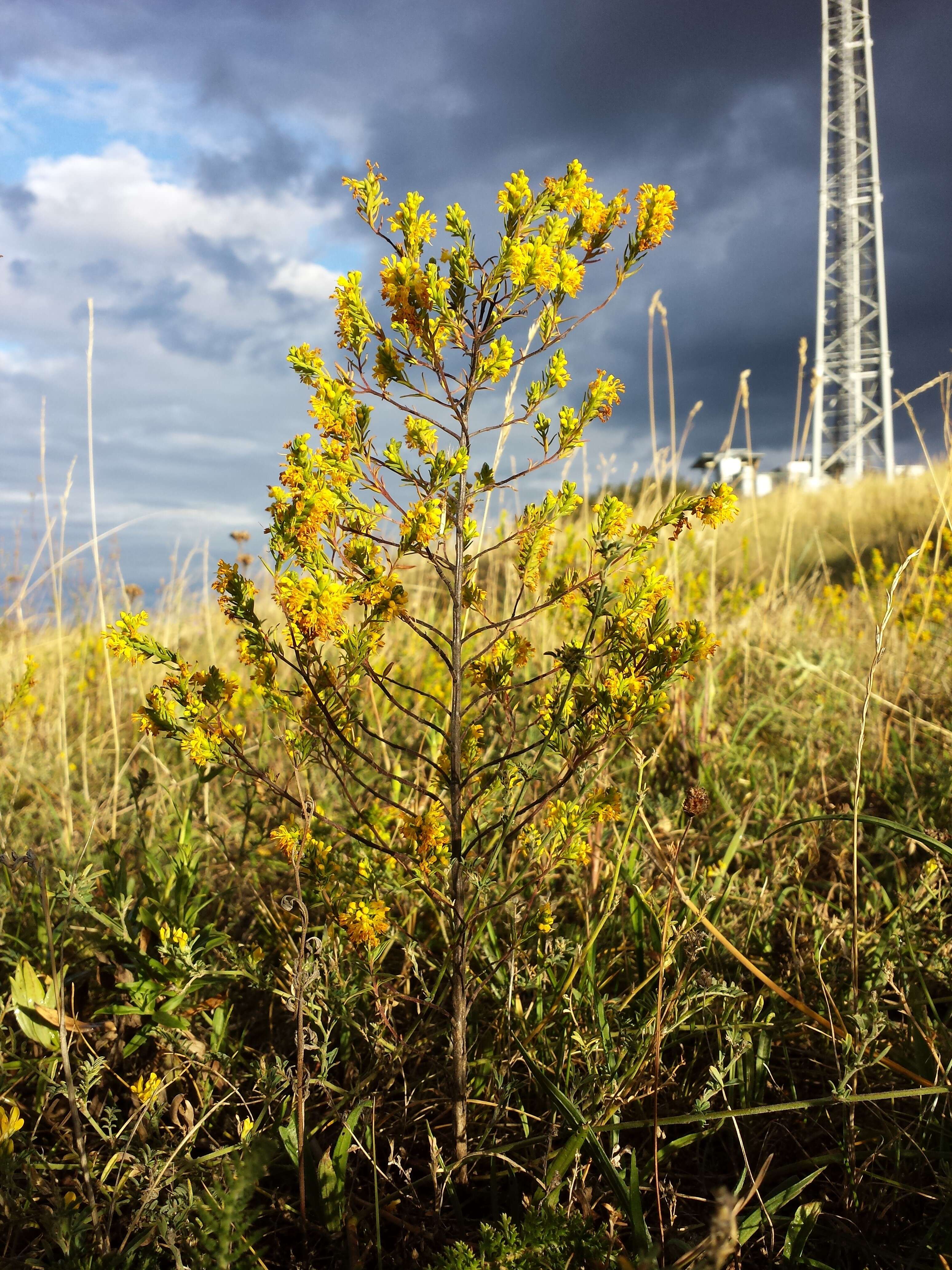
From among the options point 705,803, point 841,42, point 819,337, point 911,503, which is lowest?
point 705,803

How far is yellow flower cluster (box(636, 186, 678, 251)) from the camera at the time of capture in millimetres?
1174

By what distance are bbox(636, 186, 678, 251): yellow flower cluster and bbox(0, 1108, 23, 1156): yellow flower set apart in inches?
67.3

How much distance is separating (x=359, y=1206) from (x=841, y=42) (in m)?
28.0

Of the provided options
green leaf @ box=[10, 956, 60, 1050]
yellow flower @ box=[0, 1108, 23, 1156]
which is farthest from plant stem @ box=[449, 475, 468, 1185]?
green leaf @ box=[10, 956, 60, 1050]

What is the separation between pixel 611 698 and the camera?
1175 mm

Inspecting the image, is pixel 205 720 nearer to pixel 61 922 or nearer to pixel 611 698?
pixel 611 698

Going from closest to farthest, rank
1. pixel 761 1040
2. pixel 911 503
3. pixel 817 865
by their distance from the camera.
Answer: pixel 761 1040 → pixel 817 865 → pixel 911 503

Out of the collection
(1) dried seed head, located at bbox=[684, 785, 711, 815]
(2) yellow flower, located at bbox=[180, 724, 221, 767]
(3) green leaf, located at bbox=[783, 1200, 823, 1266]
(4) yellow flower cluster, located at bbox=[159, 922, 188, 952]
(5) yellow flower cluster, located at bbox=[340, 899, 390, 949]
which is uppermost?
(2) yellow flower, located at bbox=[180, 724, 221, 767]

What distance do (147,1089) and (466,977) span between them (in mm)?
557

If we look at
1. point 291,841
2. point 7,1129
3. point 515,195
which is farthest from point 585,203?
point 7,1129

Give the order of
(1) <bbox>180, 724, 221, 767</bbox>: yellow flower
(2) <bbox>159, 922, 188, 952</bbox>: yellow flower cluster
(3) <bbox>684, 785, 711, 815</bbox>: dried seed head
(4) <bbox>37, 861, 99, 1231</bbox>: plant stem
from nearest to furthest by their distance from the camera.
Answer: (4) <bbox>37, 861, 99, 1231</bbox>: plant stem
(1) <bbox>180, 724, 221, 767</bbox>: yellow flower
(3) <bbox>684, 785, 711, 815</bbox>: dried seed head
(2) <bbox>159, 922, 188, 952</bbox>: yellow flower cluster

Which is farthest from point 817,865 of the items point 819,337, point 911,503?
point 819,337

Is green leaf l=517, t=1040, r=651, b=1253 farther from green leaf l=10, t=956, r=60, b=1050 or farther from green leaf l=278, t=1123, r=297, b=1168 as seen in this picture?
green leaf l=10, t=956, r=60, b=1050

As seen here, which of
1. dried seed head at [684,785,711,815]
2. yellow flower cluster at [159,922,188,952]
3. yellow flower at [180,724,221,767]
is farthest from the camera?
yellow flower cluster at [159,922,188,952]
